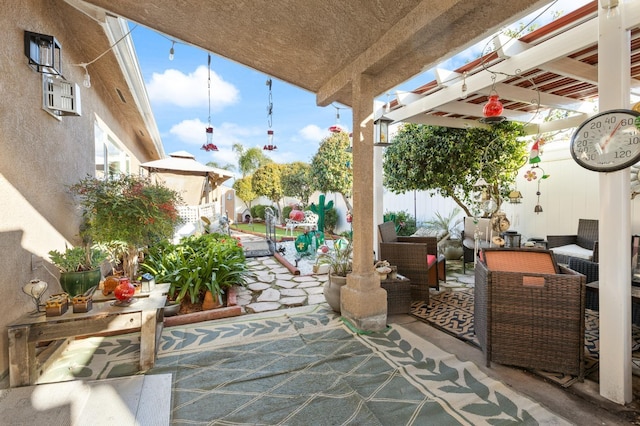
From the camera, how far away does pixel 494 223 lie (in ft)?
14.2

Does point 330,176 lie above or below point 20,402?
above

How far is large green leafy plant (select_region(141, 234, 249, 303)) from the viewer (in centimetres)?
418

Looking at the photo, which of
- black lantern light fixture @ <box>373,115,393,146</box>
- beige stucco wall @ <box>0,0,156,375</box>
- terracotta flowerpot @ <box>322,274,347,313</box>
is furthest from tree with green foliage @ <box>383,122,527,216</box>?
beige stucco wall @ <box>0,0,156,375</box>

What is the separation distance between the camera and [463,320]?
3.67 m

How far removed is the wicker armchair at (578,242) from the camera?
16.8 feet

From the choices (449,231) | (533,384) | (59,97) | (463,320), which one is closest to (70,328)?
(59,97)

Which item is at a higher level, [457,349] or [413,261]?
[413,261]

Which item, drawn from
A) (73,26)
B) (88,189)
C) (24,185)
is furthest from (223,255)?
(73,26)

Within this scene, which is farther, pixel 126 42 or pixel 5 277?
pixel 126 42

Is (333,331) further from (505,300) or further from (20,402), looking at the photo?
(20,402)

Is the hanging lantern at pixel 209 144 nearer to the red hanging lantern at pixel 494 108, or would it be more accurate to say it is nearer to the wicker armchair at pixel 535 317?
the red hanging lantern at pixel 494 108

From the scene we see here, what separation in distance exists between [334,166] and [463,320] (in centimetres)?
869

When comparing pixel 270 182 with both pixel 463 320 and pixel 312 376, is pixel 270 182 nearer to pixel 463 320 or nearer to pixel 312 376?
pixel 463 320

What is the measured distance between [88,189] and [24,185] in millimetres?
785
